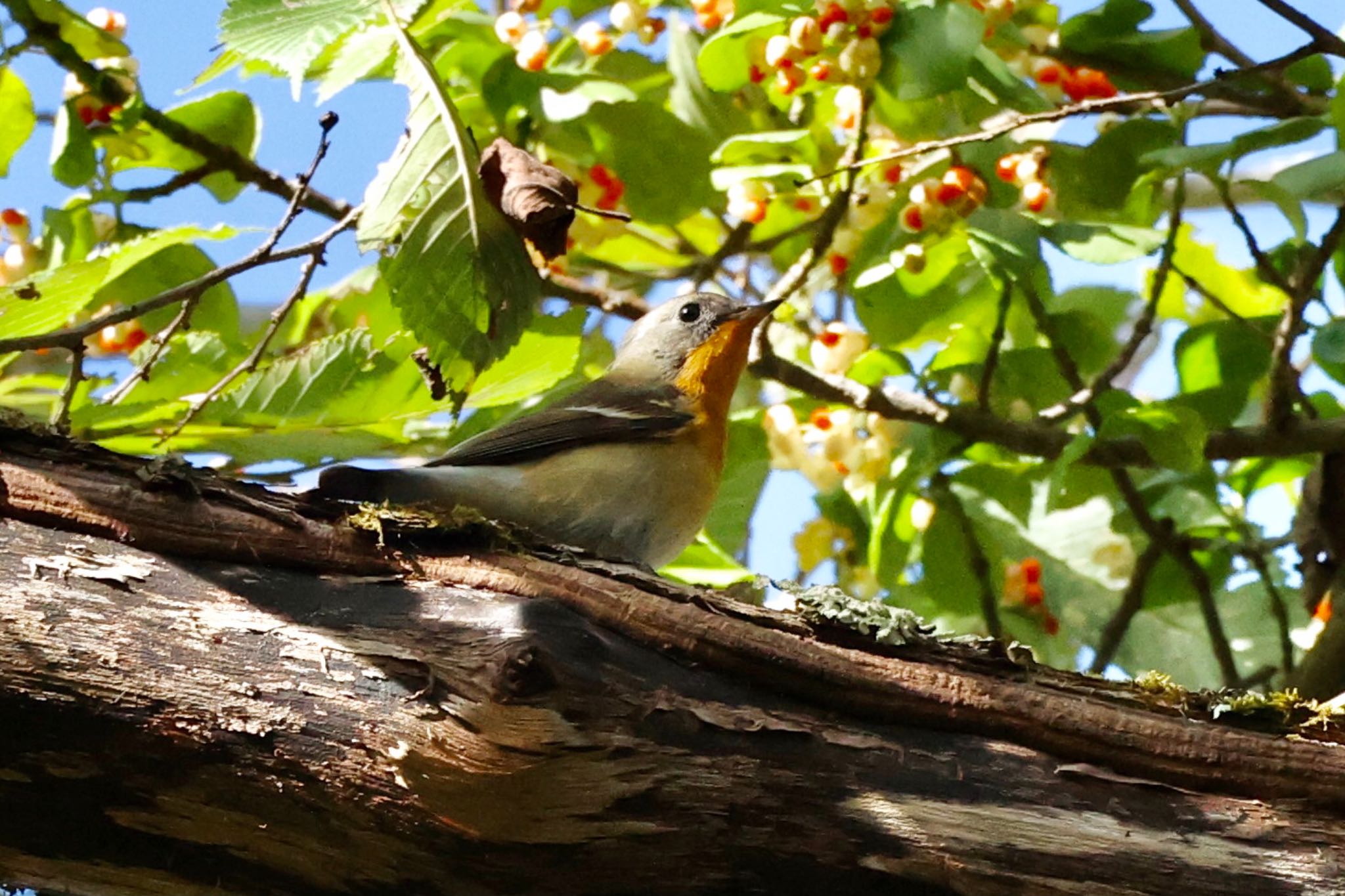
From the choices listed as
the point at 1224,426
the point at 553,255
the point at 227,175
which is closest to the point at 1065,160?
the point at 1224,426

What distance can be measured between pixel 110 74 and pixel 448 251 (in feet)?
5.45

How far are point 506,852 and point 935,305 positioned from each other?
258 centimetres

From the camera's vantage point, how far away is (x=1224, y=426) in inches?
164

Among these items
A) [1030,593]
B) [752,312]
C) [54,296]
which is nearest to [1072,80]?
[752,312]

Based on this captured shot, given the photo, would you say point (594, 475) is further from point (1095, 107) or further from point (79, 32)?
point (79, 32)

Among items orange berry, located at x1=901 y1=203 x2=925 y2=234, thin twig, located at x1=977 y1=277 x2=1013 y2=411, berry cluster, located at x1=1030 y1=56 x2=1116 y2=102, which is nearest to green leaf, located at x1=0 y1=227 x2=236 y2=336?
orange berry, located at x1=901 y1=203 x2=925 y2=234

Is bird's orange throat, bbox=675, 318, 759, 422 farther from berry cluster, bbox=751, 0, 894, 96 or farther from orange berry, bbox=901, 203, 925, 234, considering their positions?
berry cluster, bbox=751, 0, 894, 96

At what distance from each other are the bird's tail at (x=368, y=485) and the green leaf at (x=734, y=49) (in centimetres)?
156

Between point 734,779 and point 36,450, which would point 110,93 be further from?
point 734,779

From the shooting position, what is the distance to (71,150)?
4.17 m

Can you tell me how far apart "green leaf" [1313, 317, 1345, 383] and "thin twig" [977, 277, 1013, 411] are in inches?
32.7

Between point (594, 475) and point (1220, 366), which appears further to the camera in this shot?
point (1220, 366)

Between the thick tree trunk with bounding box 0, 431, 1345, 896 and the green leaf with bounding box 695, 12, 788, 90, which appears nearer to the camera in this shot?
the thick tree trunk with bounding box 0, 431, 1345, 896

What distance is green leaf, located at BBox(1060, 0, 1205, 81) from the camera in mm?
4090
